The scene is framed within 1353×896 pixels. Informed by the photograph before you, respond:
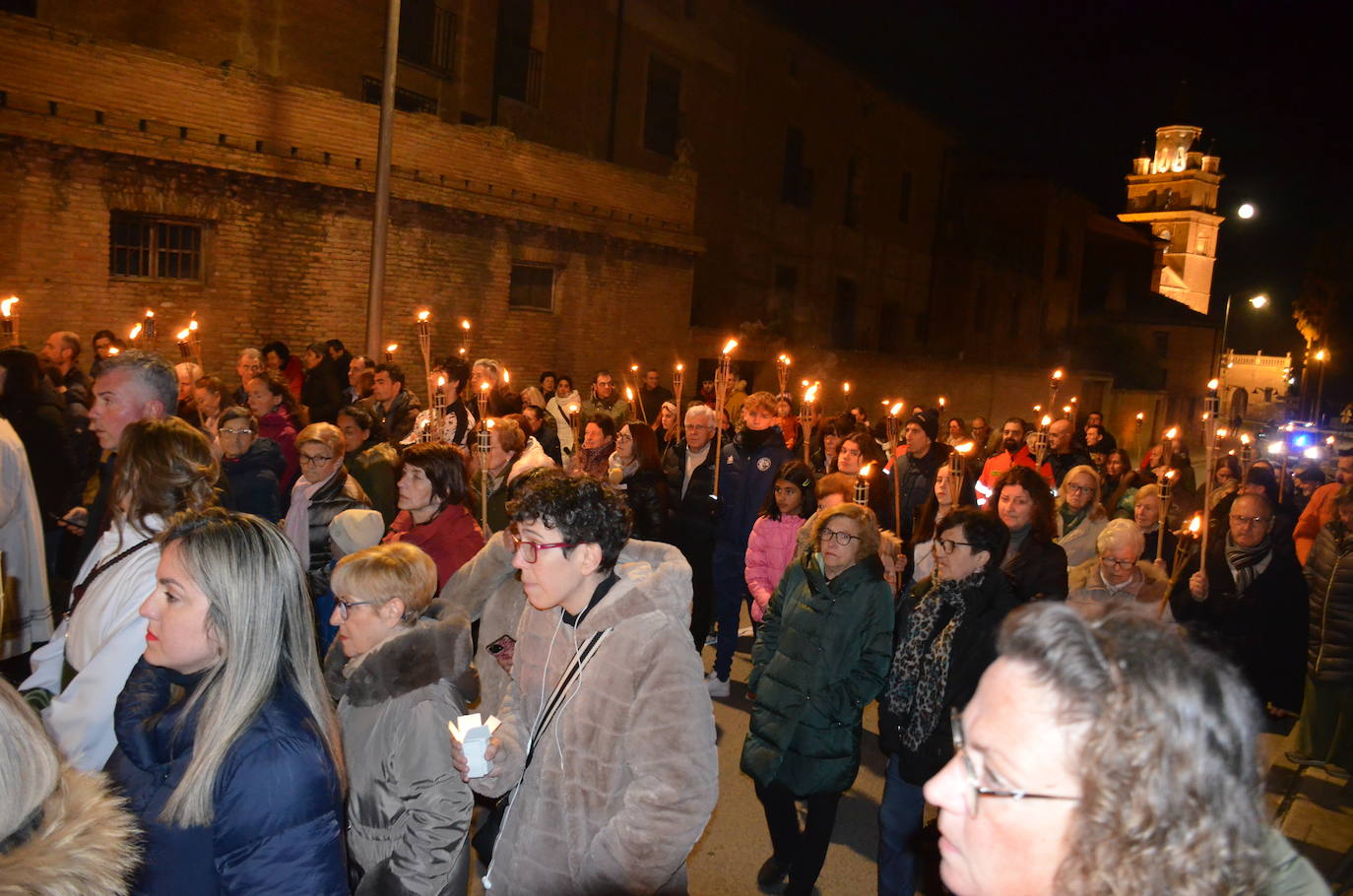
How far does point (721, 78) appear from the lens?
28328 millimetres

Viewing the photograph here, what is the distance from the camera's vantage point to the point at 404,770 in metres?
2.91

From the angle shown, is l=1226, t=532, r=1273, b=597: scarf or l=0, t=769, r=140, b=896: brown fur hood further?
l=1226, t=532, r=1273, b=597: scarf

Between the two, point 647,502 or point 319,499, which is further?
point 647,502

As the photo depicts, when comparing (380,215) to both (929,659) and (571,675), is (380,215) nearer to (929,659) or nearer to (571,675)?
(929,659)

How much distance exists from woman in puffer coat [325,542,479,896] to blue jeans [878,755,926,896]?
1.91m

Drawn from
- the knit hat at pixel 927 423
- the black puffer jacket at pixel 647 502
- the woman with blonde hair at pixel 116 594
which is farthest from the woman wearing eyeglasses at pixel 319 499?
the knit hat at pixel 927 423

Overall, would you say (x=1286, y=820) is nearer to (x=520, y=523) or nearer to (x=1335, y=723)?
(x=1335, y=723)

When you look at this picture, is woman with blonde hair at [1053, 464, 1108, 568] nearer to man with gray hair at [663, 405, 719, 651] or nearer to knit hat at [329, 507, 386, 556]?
man with gray hair at [663, 405, 719, 651]

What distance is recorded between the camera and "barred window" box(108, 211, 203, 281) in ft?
43.5

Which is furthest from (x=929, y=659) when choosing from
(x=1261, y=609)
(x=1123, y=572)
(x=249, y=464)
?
(x=249, y=464)

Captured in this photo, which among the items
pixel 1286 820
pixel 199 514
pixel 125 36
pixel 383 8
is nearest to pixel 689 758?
pixel 199 514

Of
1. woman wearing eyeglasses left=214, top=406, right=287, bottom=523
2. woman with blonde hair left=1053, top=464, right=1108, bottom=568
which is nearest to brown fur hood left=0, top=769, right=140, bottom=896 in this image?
woman wearing eyeglasses left=214, top=406, right=287, bottom=523

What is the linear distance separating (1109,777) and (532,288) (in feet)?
62.0

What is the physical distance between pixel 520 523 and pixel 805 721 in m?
1.92
